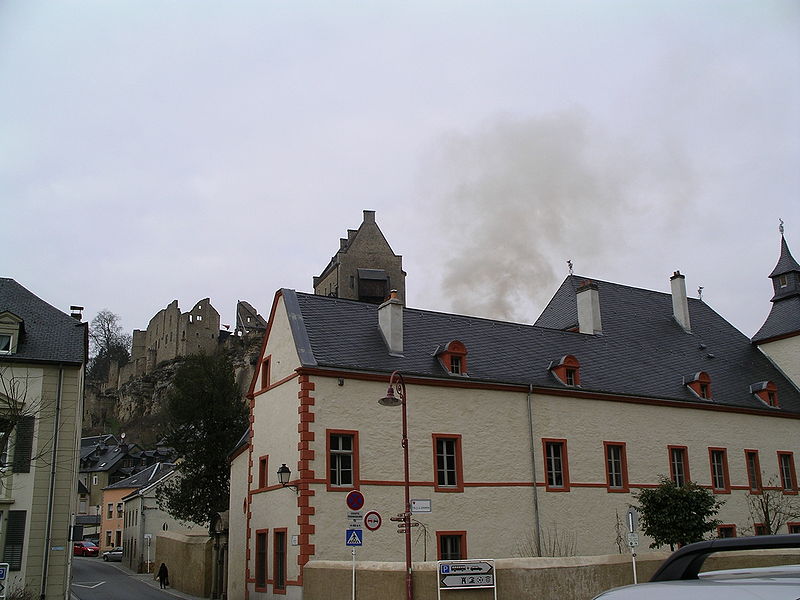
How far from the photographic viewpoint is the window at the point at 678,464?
92.6 feet

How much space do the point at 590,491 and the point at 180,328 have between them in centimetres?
7900

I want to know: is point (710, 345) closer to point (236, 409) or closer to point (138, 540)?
point (236, 409)

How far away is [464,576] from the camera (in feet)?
52.8

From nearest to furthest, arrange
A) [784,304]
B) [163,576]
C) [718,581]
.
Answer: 1. [718,581]
2. [163,576]
3. [784,304]

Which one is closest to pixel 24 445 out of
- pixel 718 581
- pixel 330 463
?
pixel 330 463

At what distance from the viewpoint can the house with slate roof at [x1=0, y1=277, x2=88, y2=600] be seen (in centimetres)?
2289

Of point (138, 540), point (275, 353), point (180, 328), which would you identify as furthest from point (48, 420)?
point (180, 328)

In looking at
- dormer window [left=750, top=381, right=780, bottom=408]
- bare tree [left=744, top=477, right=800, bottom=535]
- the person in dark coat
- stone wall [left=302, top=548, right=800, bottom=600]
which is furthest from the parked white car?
the person in dark coat

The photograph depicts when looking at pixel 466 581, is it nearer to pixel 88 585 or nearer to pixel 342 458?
pixel 342 458

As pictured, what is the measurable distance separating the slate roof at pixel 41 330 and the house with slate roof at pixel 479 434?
612 cm

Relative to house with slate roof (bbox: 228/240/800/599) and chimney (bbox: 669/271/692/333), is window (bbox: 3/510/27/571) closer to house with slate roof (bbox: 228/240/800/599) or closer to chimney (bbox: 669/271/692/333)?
house with slate roof (bbox: 228/240/800/599)

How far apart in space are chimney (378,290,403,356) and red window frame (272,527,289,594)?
623 centimetres

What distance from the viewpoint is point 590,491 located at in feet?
84.6

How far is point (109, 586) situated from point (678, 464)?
2450 cm
